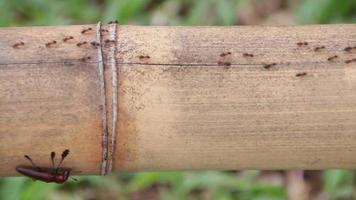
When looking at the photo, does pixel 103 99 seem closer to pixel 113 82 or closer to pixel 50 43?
pixel 113 82

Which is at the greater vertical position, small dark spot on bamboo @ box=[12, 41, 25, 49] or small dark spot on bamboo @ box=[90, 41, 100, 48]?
small dark spot on bamboo @ box=[90, 41, 100, 48]

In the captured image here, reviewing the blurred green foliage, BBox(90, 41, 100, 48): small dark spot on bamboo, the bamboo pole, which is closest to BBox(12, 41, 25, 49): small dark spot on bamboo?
the bamboo pole

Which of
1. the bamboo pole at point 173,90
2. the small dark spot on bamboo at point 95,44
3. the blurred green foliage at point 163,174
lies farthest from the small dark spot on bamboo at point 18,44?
the blurred green foliage at point 163,174

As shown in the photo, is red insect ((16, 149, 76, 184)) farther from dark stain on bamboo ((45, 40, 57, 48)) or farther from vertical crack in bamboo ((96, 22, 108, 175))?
dark stain on bamboo ((45, 40, 57, 48))

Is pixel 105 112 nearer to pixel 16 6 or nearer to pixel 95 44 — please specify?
pixel 95 44

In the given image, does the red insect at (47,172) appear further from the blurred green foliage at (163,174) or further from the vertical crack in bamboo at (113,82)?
the blurred green foliage at (163,174)

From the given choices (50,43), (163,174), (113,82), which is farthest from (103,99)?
(163,174)

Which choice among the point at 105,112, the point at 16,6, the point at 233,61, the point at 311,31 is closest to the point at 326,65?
the point at 311,31
